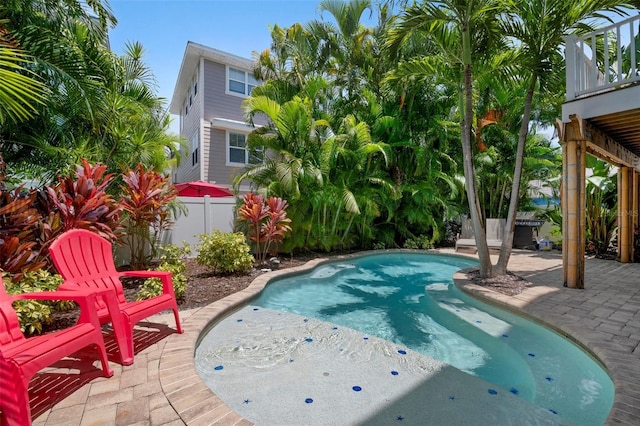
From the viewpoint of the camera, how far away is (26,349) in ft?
7.41

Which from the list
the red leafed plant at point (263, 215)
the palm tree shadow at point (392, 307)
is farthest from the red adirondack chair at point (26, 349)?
the red leafed plant at point (263, 215)

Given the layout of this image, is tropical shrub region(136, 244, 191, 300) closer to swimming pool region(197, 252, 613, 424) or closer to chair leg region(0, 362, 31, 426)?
swimming pool region(197, 252, 613, 424)

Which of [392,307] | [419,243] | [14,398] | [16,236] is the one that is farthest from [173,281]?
[419,243]

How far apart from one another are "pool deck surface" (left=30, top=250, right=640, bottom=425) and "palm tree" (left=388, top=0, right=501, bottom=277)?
6.75 ft

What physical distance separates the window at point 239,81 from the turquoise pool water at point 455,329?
10.5 m

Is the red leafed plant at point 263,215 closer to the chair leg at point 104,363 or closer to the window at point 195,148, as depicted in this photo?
the chair leg at point 104,363

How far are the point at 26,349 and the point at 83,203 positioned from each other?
10.3ft

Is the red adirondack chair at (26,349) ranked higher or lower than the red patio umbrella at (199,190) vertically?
lower

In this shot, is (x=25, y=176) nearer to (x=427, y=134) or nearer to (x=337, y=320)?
(x=337, y=320)

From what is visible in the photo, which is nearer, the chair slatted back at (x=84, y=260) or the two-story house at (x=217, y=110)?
the chair slatted back at (x=84, y=260)

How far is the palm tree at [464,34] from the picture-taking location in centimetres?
582

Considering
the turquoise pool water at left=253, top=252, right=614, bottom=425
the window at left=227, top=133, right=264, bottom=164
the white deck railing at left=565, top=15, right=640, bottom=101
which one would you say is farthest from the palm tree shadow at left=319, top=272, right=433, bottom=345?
the window at left=227, top=133, right=264, bottom=164

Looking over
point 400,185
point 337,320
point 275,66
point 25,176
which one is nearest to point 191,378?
point 337,320

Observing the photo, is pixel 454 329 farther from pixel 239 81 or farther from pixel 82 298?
pixel 239 81
